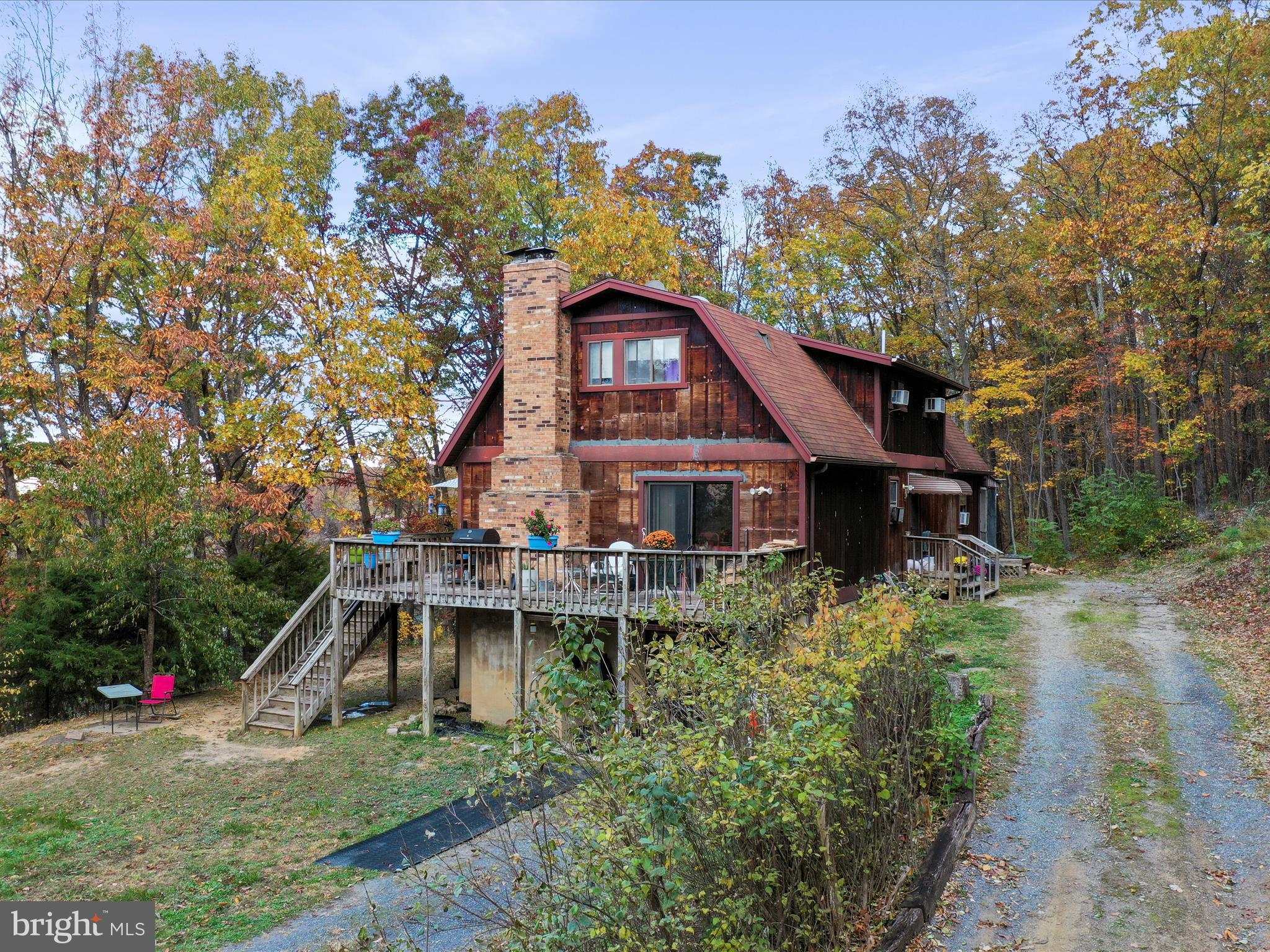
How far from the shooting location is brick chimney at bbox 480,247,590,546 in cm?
1662

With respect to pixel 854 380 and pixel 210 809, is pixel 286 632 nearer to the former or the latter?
pixel 210 809

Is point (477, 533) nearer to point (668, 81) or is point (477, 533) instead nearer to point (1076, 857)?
point (1076, 857)

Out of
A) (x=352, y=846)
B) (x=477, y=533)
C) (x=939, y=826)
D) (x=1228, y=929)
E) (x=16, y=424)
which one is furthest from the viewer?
(x=16, y=424)

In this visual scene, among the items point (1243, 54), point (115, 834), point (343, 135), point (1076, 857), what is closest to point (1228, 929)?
point (1076, 857)

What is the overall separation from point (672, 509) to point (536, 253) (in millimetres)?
6033

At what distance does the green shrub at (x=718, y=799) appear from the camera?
446 centimetres

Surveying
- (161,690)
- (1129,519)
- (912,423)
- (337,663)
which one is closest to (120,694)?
(161,690)

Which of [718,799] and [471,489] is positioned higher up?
[471,489]

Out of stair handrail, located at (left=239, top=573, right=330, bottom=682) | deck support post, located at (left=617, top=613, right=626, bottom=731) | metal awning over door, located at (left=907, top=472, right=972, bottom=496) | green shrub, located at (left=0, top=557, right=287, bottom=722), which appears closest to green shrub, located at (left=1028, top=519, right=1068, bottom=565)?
metal awning over door, located at (left=907, top=472, right=972, bottom=496)

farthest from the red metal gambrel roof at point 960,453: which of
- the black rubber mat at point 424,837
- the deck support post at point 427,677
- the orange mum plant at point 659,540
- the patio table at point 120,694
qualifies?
the patio table at point 120,694

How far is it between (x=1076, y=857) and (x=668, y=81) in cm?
2687

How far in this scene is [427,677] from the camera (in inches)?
632

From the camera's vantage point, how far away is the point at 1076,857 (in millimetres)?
7250

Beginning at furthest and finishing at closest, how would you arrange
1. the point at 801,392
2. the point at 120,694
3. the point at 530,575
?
the point at 801,392, the point at 120,694, the point at 530,575
